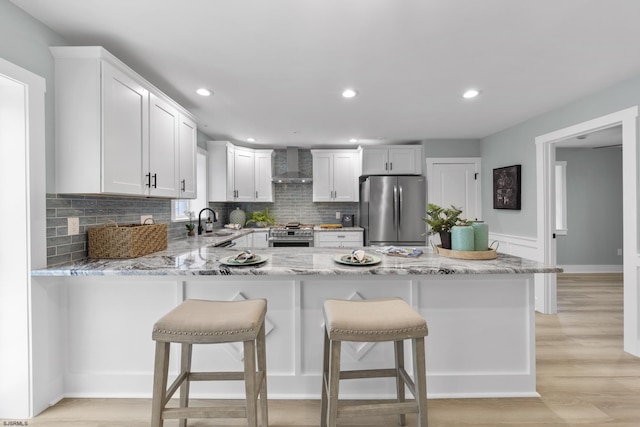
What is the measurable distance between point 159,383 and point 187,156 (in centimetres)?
216

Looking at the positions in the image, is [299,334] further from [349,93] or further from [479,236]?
[349,93]

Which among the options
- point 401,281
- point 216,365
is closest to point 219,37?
point 401,281

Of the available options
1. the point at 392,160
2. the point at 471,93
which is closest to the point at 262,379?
the point at 471,93

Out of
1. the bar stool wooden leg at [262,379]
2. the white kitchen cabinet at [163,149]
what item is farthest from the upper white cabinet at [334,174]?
the bar stool wooden leg at [262,379]

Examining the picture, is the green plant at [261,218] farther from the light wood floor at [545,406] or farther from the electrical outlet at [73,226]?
the light wood floor at [545,406]

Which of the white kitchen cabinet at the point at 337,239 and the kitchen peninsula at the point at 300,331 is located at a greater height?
the white kitchen cabinet at the point at 337,239

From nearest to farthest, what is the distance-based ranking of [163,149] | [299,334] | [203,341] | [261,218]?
[203,341] → [299,334] → [163,149] → [261,218]

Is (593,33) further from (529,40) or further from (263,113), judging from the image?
(263,113)

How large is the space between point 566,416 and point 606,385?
25.1 inches

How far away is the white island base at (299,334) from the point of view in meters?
1.92

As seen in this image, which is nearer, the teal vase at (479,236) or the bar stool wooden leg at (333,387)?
the bar stool wooden leg at (333,387)

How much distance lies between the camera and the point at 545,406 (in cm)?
186

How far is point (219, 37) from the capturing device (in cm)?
190

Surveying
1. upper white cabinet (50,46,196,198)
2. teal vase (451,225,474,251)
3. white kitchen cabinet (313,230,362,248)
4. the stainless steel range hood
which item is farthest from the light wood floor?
the stainless steel range hood
